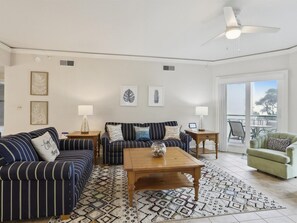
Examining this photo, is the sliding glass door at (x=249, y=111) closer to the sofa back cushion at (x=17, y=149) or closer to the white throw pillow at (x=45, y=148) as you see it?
the white throw pillow at (x=45, y=148)

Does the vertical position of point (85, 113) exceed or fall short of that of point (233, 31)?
it falls short

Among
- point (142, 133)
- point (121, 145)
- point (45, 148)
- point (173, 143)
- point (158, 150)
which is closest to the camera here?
point (45, 148)

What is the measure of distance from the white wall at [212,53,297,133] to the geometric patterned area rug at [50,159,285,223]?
7.89ft

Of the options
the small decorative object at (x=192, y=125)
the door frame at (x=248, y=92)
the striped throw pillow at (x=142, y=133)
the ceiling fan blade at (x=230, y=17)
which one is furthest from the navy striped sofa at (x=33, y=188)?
the door frame at (x=248, y=92)

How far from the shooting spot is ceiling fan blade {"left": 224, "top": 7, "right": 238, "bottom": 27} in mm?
2463

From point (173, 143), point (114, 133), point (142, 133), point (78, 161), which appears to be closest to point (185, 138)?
point (173, 143)

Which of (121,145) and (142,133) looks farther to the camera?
(142,133)

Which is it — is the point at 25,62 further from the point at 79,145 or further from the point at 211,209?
the point at 211,209

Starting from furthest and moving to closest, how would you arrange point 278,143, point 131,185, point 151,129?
point 151,129, point 278,143, point 131,185

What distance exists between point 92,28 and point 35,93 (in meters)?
2.52

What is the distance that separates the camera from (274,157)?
346 centimetres

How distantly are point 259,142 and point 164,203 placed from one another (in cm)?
269

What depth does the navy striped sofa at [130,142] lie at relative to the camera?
416cm

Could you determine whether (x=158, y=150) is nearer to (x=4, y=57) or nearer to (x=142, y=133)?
(x=142, y=133)
